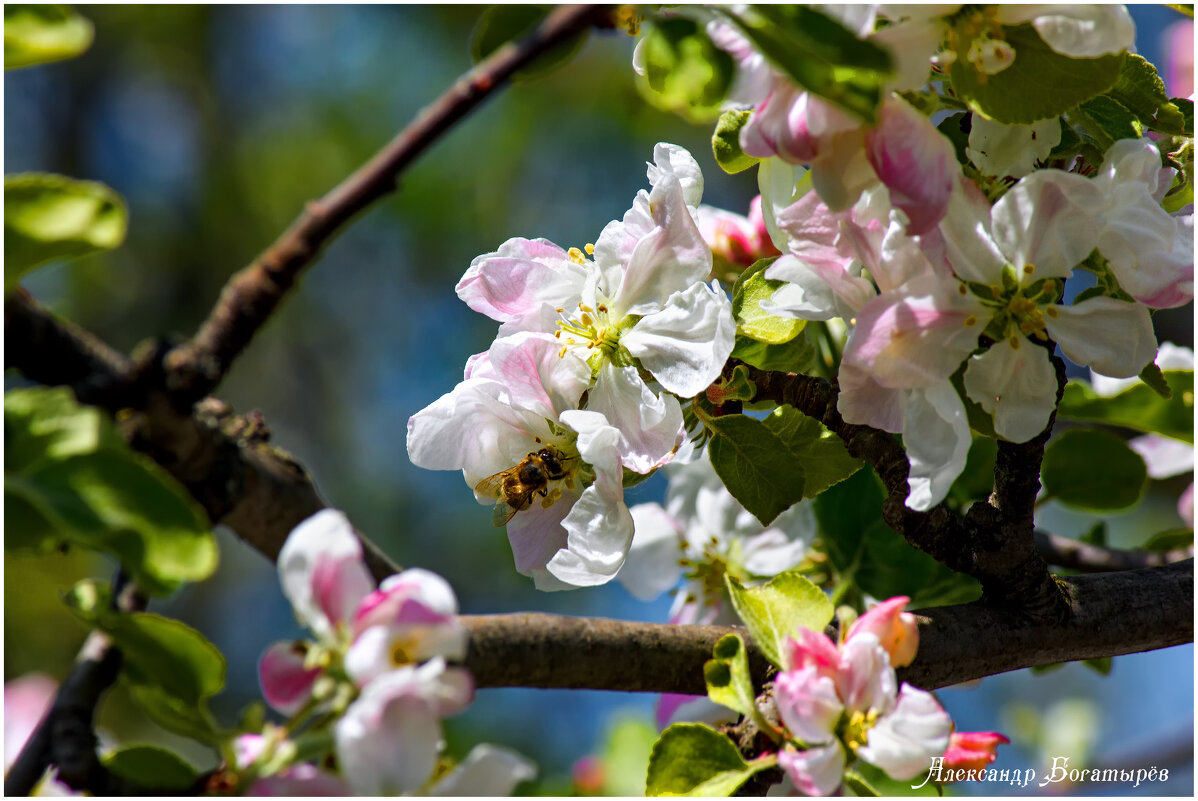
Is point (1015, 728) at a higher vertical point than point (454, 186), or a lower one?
lower

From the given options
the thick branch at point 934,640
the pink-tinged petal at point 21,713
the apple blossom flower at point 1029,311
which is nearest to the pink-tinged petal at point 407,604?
the thick branch at point 934,640

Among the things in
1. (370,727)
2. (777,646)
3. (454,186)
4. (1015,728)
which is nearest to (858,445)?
(777,646)

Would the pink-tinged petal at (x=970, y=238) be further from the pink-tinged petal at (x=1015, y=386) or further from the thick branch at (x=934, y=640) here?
the thick branch at (x=934, y=640)

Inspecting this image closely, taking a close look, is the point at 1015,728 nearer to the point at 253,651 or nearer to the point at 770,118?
the point at 770,118

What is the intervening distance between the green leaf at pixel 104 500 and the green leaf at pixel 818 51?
33cm

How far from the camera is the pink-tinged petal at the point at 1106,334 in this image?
65cm

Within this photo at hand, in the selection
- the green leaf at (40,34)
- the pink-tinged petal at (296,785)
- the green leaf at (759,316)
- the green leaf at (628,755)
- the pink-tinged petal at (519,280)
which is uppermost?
the green leaf at (40,34)

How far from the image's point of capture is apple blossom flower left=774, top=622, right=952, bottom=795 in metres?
0.58

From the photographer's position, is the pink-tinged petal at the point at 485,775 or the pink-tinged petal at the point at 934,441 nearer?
the pink-tinged petal at the point at 485,775

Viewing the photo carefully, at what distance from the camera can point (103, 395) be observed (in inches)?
21.8

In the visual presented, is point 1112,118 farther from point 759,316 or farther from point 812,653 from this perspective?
point 812,653

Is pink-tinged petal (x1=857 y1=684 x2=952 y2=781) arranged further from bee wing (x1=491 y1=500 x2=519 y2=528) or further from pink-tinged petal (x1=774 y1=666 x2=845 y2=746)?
bee wing (x1=491 y1=500 x2=519 y2=528)

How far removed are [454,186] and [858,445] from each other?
3.03 metres

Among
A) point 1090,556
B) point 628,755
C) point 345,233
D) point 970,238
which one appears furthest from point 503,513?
point 345,233
